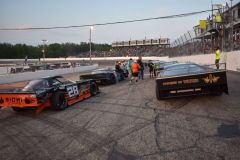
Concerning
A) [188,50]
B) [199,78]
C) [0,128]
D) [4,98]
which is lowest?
[0,128]

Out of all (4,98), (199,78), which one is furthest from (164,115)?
(4,98)

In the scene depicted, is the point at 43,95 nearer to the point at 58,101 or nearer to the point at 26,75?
the point at 58,101

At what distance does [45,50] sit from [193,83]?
12496 centimetres

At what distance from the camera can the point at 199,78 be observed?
734 cm

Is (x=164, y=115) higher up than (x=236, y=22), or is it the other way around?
(x=236, y=22)

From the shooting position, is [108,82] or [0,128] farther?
[108,82]

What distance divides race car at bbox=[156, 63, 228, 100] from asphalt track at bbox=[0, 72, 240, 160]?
0.36 meters

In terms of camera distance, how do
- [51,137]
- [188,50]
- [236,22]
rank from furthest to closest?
1. [188,50]
2. [236,22]
3. [51,137]

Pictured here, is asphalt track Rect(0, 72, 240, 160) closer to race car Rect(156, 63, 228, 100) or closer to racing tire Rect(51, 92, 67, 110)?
racing tire Rect(51, 92, 67, 110)

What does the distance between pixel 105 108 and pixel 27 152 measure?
143 inches

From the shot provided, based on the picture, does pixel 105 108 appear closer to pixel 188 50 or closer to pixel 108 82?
pixel 108 82

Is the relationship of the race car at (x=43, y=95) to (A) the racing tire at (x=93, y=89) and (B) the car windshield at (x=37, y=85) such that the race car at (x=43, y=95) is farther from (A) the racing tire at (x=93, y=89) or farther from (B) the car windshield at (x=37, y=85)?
(A) the racing tire at (x=93, y=89)

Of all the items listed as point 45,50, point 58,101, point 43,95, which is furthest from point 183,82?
point 45,50

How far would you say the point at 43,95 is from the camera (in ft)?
24.2
